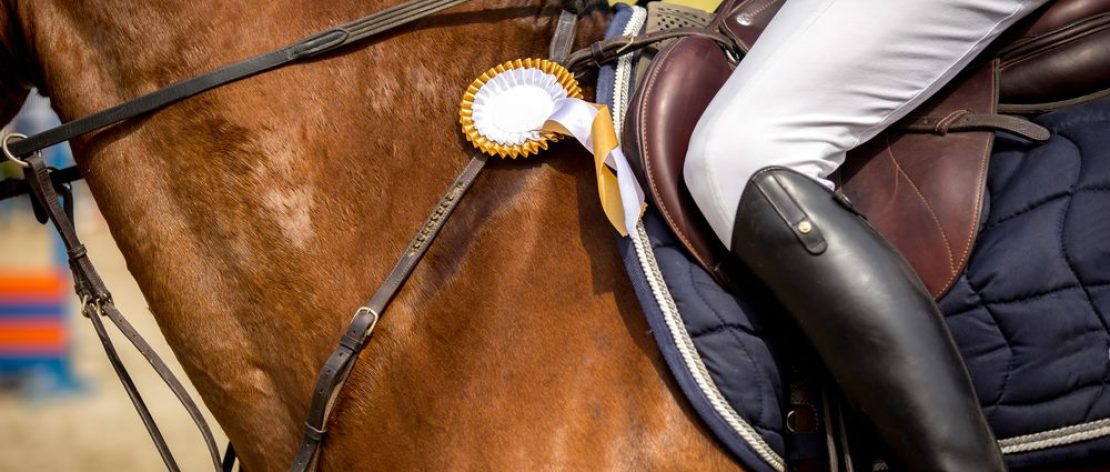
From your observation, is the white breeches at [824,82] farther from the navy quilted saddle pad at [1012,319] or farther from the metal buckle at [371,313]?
the metal buckle at [371,313]

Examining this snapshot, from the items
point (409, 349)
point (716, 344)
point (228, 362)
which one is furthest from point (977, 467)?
point (228, 362)

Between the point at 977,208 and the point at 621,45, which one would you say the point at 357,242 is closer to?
the point at 621,45

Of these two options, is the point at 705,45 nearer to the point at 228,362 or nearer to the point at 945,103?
the point at 945,103

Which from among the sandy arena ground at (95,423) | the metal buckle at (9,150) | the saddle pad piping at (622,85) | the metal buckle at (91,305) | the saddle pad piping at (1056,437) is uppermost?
the metal buckle at (9,150)

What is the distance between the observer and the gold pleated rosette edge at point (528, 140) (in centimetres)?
151

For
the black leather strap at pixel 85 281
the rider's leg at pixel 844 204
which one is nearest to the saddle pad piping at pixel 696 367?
the rider's leg at pixel 844 204

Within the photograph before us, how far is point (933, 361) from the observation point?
1.26m

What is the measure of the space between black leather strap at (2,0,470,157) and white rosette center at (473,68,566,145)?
0.59 feet

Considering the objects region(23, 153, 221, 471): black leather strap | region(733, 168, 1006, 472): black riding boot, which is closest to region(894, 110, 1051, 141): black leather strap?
region(733, 168, 1006, 472): black riding boot

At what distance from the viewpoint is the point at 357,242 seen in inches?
59.6

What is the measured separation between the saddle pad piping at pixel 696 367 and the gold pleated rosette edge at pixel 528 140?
259mm

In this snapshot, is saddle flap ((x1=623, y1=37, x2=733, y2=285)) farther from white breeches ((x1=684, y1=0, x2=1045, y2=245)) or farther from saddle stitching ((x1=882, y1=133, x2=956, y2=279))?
saddle stitching ((x1=882, y1=133, x2=956, y2=279))

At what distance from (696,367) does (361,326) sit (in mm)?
565

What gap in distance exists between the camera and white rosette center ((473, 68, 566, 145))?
1.50 meters
